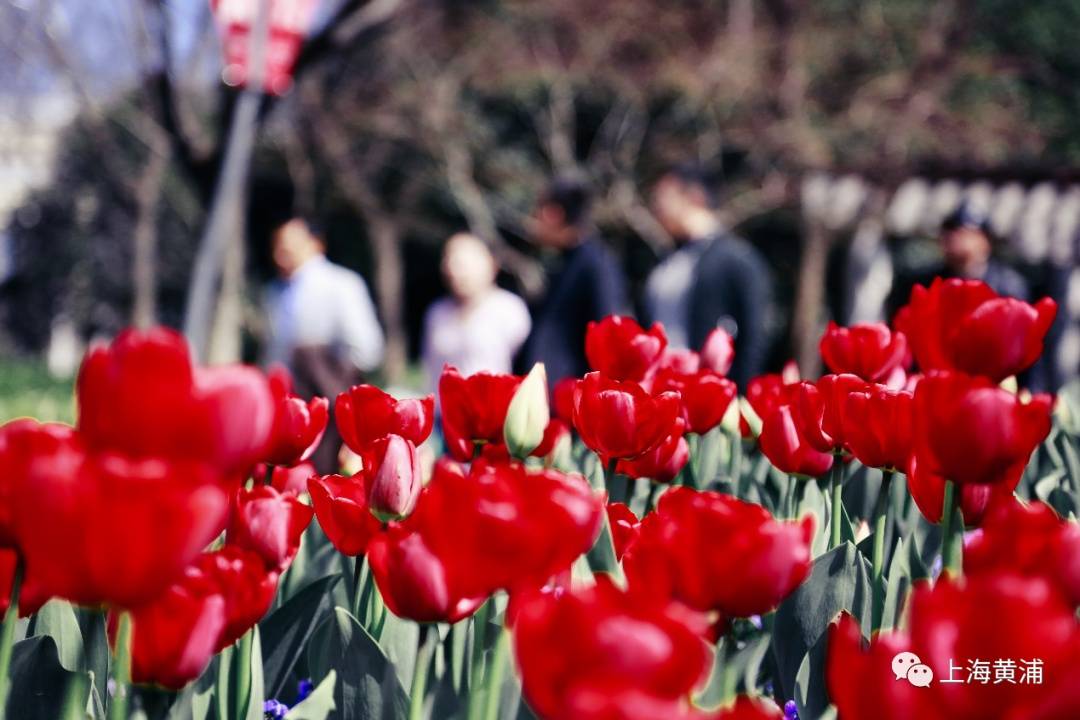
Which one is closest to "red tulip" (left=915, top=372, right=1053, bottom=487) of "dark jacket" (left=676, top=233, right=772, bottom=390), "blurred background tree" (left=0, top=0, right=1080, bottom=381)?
"dark jacket" (left=676, top=233, right=772, bottom=390)

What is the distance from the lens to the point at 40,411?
623 centimetres

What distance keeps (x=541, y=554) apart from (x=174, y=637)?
25cm

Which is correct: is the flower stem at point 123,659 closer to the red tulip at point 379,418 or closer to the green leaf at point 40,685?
the green leaf at point 40,685

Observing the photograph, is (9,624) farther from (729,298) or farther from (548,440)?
(729,298)

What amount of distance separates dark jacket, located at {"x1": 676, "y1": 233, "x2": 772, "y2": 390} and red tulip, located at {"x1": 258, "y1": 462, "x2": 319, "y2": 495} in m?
2.62

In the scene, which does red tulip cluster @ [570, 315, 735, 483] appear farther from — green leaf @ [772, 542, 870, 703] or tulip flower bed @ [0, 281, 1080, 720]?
green leaf @ [772, 542, 870, 703]

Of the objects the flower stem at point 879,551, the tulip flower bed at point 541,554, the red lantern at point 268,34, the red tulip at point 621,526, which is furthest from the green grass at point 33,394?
the flower stem at point 879,551

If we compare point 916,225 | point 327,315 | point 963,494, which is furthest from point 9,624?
point 916,225

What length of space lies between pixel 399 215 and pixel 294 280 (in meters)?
11.8

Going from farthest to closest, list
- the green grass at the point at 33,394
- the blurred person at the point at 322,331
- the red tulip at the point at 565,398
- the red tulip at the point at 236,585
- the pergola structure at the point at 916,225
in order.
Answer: the pergola structure at the point at 916,225 → the green grass at the point at 33,394 → the blurred person at the point at 322,331 → the red tulip at the point at 565,398 → the red tulip at the point at 236,585

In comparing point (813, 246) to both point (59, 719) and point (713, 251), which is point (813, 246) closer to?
point (713, 251)

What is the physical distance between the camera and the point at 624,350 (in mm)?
1387

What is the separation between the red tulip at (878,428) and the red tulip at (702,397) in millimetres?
328

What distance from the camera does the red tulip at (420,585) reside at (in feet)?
2.46
